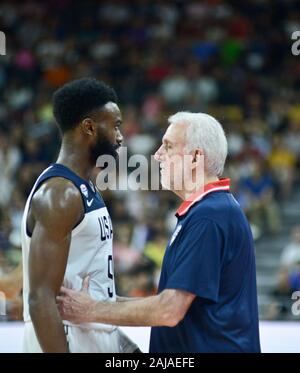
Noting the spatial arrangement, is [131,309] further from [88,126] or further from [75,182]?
[88,126]

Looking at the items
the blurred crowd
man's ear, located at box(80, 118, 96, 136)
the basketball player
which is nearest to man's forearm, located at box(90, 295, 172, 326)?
the basketball player

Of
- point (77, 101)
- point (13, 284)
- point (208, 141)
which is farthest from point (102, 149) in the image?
point (13, 284)

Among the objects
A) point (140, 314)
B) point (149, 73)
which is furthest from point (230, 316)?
point (149, 73)

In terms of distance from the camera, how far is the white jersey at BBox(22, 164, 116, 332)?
11.0 ft

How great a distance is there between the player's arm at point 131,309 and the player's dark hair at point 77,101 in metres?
0.73

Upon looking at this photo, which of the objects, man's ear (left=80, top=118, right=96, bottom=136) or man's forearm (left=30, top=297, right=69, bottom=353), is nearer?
man's forearm (left=30, top=297, right=69, bottom=353)

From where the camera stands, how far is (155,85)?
38.9 ft

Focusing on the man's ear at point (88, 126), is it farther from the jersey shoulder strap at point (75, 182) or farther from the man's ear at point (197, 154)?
the man's ear at point (197, 154)

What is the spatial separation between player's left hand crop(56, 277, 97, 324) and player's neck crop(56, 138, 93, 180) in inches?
20.1

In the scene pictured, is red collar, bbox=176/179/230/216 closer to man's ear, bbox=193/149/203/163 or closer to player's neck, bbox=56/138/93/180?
man's ear, bbox=193/149/203/163

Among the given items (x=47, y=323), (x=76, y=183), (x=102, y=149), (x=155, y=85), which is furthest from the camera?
(x=155, y=85)

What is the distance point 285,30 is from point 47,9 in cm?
391

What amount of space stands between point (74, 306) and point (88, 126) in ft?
2.49
